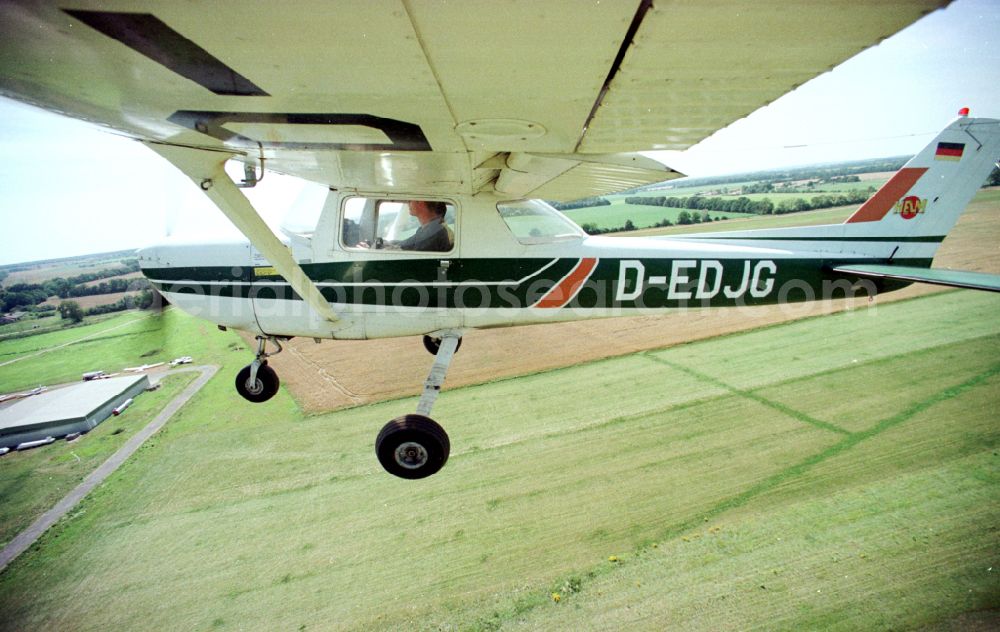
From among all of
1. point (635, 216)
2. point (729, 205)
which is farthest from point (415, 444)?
point (729, 205)

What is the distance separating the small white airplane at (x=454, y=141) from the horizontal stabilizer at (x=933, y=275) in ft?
0.12

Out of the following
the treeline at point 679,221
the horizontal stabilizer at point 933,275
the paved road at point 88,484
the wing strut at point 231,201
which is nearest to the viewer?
the wing strut at point 231,201

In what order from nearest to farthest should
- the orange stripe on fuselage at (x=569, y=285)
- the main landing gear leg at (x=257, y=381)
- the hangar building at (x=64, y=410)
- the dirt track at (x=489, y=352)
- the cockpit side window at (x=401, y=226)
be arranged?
the cockpit side window at (x=401, y=226) < the orange stripe on fuselage at (x=569, y=285) < the main landing gear leg at (x=257, y=381) < the hangar building at (x=64, y=410) < the dirt track at (x=489, y=352)

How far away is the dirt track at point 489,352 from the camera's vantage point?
7742 mm

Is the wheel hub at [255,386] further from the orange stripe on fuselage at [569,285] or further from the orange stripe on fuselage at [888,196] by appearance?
the orange stripe on fuselage at [888,196]

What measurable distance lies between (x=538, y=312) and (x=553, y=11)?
3.49m

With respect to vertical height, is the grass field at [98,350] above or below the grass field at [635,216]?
below

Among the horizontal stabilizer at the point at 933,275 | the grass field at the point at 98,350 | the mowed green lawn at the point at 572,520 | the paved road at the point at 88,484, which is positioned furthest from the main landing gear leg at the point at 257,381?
the horizontal stabilizer at the point at 933,275

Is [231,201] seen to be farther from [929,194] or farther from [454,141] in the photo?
[929,194]

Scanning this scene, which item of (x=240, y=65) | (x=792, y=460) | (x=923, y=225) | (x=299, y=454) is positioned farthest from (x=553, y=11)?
(x=923, y=225)

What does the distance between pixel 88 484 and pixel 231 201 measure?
18.0 feet

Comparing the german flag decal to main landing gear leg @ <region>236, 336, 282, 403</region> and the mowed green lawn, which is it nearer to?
the mowed green lawn

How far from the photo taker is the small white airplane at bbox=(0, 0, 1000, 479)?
1.08 m

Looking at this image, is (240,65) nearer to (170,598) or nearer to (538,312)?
(538,312)
